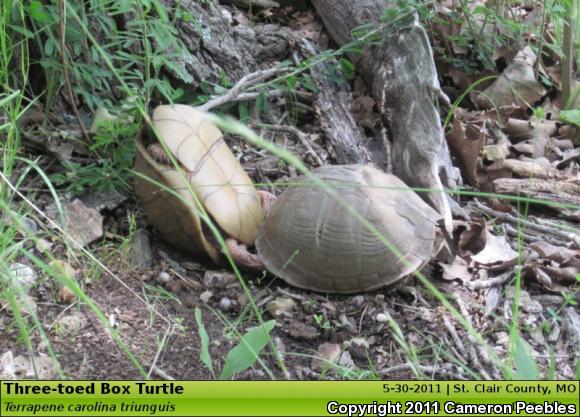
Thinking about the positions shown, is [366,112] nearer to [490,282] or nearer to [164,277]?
[490,282]

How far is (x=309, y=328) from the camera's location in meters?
2.55

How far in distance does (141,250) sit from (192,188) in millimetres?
336

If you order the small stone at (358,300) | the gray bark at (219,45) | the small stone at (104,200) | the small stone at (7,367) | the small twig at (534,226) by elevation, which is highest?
the gray bark at (219,45)

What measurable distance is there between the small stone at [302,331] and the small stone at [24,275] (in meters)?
0.95

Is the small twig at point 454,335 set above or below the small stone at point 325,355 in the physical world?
below

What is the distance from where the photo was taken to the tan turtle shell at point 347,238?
269 cm

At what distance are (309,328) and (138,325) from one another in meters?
0.62

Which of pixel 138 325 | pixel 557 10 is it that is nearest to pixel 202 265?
pixel 138 325

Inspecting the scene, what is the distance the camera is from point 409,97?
343 cm

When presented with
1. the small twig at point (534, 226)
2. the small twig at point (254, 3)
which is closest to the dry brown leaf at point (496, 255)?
the small twig at point (534, 226)

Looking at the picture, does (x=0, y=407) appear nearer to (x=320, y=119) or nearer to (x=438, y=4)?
(x=320, y=119)

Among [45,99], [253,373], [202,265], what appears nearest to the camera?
[253,373]

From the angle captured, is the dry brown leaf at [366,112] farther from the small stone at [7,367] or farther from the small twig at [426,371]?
the small stone at [7,367]

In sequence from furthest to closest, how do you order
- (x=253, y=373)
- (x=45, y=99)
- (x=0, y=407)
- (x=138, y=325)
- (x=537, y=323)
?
(x=45, y=99), (x=537, y=323), (x=138, y=325), (x=253, y=373), (x=0, y=407)
